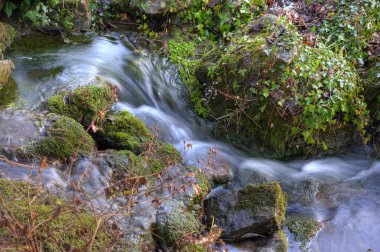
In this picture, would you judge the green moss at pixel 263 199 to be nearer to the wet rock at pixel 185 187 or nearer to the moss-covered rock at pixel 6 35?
the wet rock at pixel 185 187

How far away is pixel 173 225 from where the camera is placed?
385cm

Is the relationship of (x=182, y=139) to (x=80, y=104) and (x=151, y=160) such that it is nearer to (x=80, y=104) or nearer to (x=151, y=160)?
(x=151, y=160)

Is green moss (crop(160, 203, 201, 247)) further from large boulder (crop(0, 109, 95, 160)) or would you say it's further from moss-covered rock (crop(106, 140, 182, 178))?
large boulder (crop(0, 109, 95, 160))

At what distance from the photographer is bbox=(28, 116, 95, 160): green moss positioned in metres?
4.29

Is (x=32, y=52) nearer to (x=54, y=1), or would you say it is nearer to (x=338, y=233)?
(x=54, y=1)

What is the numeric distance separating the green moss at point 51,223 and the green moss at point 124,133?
159 centimetres

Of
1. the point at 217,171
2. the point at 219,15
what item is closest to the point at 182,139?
the point at 217,171

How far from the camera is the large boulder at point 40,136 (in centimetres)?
421

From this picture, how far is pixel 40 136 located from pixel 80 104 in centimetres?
94

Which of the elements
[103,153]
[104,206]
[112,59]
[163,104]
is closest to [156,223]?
[104,206]

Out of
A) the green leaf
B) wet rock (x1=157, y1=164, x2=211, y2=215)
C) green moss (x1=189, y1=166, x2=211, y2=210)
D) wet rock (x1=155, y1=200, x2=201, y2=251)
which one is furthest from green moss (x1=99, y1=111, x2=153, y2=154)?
the green leaf

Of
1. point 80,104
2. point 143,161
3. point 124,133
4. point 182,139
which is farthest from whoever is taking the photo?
point 182,139

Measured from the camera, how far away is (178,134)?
5.95 m

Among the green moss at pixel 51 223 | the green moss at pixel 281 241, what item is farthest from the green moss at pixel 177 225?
the green moss at pixel 281 241
